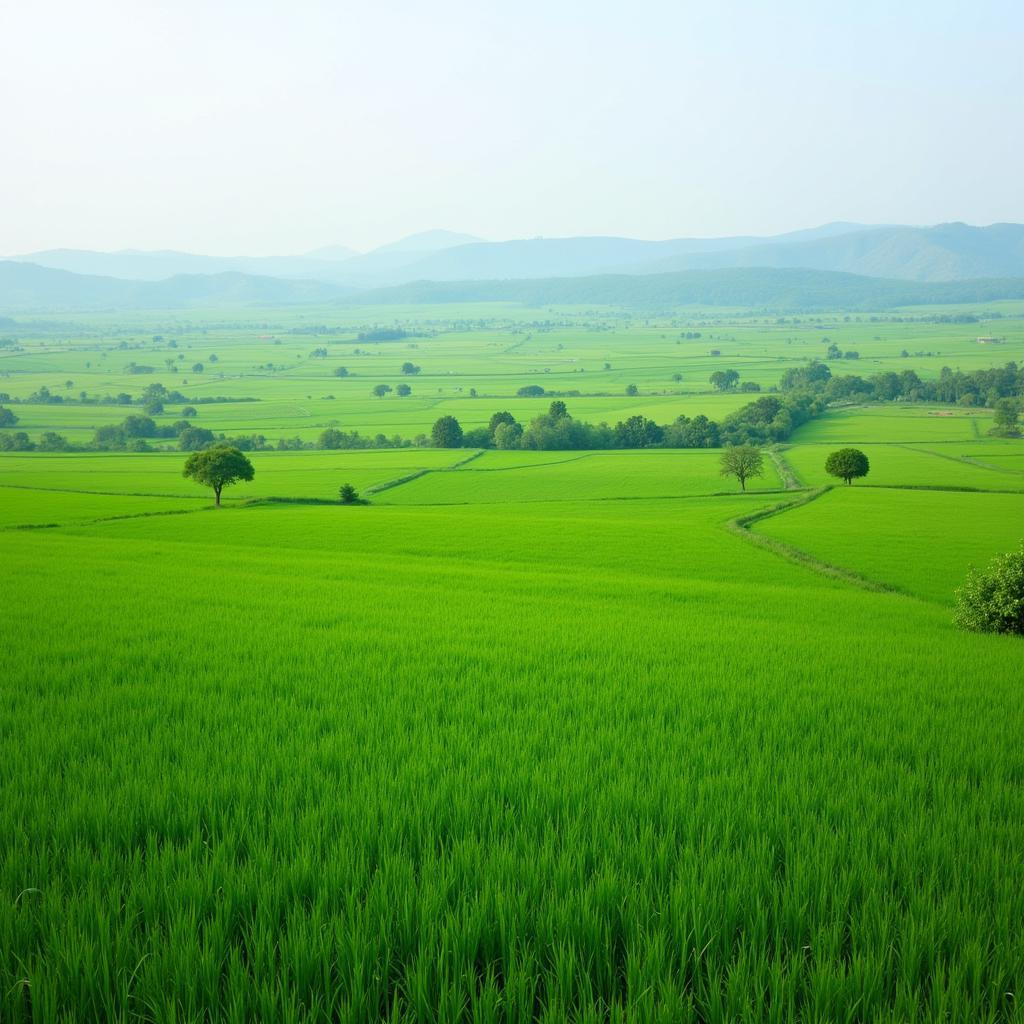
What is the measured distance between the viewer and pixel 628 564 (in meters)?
30.6

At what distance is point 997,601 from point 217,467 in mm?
42195

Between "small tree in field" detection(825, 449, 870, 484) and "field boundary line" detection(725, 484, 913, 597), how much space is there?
3447mm

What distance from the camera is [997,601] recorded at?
18703mm

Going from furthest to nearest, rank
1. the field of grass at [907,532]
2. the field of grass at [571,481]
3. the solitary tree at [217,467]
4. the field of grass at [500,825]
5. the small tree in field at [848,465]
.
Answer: the field of grass at [571,481], the small tree in field at [848,465], the solitary tree at [217,467], the field of grass at [907,532], the field of grass at [500,825]

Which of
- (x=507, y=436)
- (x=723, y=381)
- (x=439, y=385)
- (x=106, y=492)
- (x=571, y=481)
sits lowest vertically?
(x=571, y=481)

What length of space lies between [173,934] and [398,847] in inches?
63.9

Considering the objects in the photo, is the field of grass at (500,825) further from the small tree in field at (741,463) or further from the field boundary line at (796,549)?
the small tree in field at (741,463)

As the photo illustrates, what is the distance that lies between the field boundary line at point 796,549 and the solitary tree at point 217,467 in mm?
29387

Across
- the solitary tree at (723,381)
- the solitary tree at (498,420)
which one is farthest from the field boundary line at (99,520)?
the solitary tree at (723,381)

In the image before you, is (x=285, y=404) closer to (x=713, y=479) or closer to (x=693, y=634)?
(x=713, y=479)

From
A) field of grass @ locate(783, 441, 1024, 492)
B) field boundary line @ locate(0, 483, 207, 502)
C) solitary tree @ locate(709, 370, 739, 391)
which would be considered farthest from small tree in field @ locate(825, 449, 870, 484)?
solitary tree @ locate(709, 370, 739, 391)

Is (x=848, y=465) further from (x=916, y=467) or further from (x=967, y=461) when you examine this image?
(x=967, y=461)

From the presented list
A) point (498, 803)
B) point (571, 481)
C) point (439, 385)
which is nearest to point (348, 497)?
point (571, 481)

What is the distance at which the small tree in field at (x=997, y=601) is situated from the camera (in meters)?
18.7
